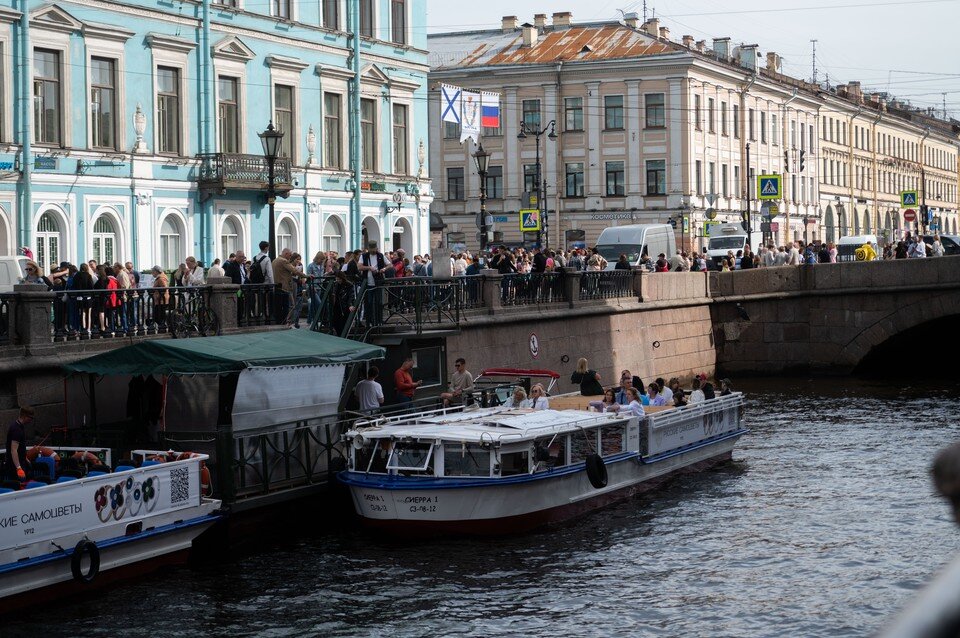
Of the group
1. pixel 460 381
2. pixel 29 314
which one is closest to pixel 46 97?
pixel 460 381

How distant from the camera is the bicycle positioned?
65.5 feet

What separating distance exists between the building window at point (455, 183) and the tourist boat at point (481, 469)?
4619cm

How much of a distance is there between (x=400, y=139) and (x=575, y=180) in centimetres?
2306

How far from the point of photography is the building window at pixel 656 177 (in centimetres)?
6209

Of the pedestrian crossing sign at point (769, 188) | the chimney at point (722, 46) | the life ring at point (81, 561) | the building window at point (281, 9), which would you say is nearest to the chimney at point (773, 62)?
the chimney at point (722, 46)

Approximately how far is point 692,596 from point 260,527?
5.88m

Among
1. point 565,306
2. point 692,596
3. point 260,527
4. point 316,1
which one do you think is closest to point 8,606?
point 260,527

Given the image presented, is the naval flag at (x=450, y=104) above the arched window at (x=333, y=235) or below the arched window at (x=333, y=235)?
above

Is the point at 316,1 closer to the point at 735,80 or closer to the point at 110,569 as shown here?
the point at 110,569

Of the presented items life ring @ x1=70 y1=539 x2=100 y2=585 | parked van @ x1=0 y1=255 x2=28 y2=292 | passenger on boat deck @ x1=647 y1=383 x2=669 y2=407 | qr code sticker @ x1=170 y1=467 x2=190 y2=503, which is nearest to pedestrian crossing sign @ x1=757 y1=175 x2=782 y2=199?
passenger on boat deck @ x1=647 y1=383 x2=669 y2=407

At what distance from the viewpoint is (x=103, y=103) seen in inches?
1217

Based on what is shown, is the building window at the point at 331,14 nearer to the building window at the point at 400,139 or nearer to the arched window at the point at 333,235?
the building window at the point at 400,139

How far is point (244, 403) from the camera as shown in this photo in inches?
706

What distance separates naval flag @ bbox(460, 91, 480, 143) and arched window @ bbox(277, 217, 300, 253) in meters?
5.35
